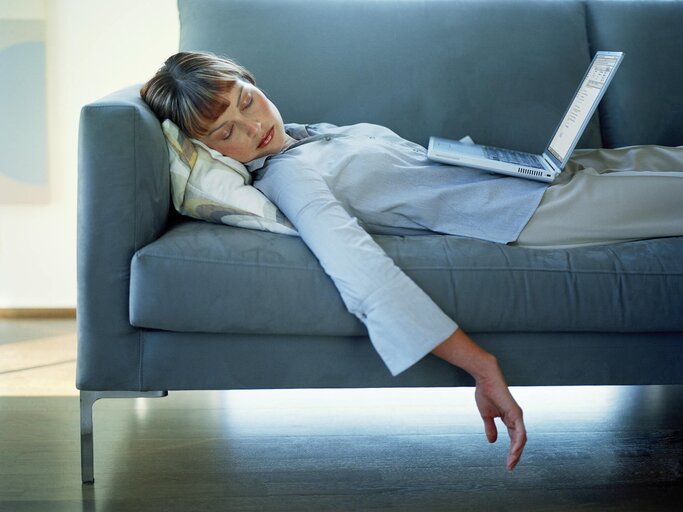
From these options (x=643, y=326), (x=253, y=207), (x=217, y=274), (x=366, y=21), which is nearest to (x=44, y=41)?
(x=366, y=21)

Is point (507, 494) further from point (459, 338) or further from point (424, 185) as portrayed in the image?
point (424, 185)

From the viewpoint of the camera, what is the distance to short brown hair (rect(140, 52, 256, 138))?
161 cm

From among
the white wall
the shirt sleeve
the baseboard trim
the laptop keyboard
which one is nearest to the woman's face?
the shirt sleeve

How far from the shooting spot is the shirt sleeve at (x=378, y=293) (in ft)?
4.31

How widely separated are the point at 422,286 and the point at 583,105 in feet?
1.88

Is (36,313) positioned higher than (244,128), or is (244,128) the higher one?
(244,128)

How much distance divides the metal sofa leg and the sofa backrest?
2.81 feet

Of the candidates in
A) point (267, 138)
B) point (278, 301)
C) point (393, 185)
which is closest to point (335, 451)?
point (278, 301)

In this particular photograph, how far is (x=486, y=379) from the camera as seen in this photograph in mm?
1372

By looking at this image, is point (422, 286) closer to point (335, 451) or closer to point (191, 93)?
point (335, 451)

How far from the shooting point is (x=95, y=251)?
142 cm

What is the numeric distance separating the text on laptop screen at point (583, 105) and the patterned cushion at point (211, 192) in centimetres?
60

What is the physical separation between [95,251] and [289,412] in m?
0.65

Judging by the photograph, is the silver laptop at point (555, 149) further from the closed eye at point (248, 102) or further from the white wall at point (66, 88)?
the white wall at point (66, 88)
